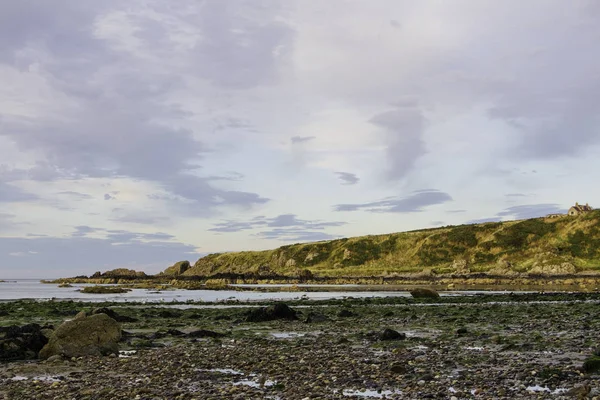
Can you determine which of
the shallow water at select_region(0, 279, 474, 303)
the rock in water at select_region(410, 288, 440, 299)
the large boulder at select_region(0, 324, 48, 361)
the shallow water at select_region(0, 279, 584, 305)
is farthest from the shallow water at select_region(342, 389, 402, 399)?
the shallow water at select_region(0, 279, 474, 303)

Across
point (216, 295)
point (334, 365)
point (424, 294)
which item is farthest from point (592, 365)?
point (216, 295)

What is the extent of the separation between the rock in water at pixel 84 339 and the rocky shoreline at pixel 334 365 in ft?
1.81

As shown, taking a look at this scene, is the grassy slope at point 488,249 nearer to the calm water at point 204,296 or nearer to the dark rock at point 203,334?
the calm water at point 204,296

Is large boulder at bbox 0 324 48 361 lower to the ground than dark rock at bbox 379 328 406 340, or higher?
higher

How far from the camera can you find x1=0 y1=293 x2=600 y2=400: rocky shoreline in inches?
535

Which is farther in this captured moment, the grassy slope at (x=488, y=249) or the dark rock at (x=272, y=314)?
the grassy slope at (x=488, y=249)

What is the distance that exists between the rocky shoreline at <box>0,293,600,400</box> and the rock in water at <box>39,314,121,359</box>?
552 mm

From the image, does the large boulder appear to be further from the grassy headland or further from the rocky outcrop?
the rocky outcrop

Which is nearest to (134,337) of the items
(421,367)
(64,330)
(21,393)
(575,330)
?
(64,330)

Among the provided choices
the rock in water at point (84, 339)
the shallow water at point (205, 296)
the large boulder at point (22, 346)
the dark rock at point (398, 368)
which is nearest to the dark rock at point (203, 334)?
the rock in water at point (84, 339)

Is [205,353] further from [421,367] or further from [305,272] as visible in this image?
[305,272]

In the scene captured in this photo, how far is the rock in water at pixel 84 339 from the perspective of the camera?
68.6 feet

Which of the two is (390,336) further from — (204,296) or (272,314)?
(204,296)

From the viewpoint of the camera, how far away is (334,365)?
1730 cm
